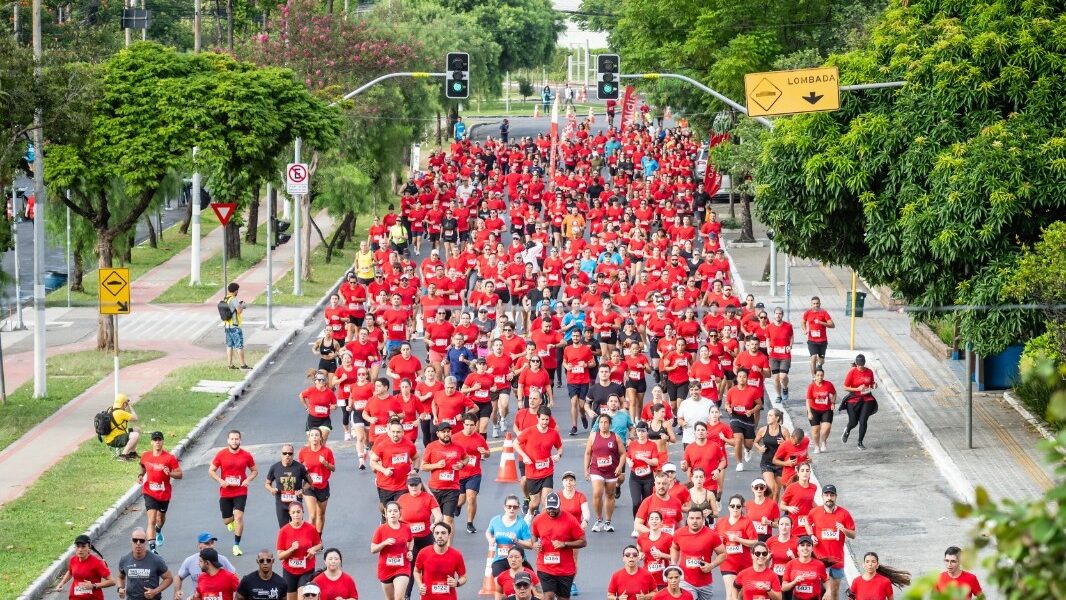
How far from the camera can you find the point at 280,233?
149 ft

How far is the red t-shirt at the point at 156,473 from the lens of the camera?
1723cm

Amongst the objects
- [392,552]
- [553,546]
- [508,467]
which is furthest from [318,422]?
[553,546]

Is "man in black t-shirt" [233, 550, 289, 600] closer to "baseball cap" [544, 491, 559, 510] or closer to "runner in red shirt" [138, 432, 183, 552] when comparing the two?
"baseball cap" [544, 491, 559, 510]

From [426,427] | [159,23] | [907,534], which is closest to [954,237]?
[907,534]

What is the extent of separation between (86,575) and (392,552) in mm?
2518

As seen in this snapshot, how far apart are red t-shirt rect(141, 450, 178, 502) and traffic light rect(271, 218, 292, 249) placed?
2496cm

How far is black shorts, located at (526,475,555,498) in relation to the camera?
17.9m

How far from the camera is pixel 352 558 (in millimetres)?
17078

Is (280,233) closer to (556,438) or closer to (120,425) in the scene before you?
(120,425)

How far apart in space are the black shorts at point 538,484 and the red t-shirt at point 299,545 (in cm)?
366

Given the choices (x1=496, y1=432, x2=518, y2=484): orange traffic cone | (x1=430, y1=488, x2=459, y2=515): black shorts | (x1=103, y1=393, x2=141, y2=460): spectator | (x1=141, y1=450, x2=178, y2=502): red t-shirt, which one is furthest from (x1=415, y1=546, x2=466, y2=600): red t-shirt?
(x1=103, y1=393, x2=141, y2=460): spectator

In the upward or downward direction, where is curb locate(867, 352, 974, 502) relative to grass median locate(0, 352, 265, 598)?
upward

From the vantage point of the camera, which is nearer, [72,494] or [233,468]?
[233,468]

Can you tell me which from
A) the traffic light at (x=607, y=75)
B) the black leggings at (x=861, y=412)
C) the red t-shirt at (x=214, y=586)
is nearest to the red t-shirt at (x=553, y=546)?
the red t-shirt at (x=214, y=586)
